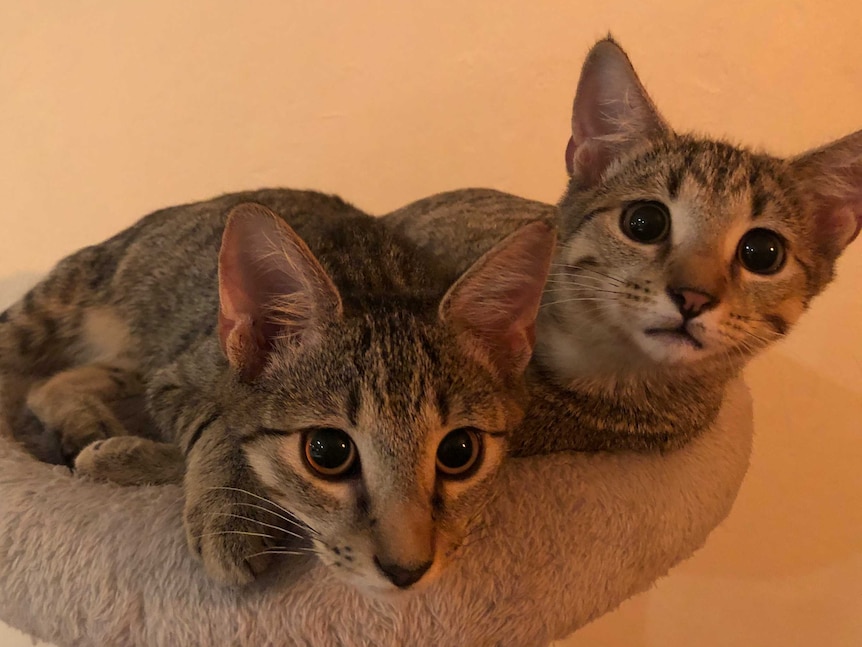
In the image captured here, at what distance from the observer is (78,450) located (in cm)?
93

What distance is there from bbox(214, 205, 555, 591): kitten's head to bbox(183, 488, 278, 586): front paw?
4 centimetres

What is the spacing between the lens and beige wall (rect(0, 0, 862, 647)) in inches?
54.0

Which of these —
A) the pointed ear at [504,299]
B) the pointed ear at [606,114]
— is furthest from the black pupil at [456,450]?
the pointed ear at [606,114]

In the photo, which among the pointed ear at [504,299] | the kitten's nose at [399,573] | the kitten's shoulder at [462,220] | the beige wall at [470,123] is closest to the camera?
the kitten's nose at [399,573]

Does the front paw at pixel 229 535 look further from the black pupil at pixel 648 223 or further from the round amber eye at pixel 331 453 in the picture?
the black pupil at pixel 648 223

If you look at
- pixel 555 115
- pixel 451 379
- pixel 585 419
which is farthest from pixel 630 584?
pixel 555 115

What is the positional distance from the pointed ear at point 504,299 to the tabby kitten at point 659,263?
0.33 ft

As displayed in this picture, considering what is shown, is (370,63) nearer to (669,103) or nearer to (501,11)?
(501,11)

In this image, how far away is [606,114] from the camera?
969 mm

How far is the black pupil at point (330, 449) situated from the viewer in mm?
668

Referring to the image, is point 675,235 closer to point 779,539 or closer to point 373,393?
point 373,393

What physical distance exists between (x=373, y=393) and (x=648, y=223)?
0.44 meters

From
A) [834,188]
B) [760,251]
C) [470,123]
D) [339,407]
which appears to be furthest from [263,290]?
[470,123]

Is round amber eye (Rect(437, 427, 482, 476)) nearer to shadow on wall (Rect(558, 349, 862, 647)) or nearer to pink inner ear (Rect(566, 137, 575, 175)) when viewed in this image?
pink inner ear (Rect(566, 137, 575, 175))
